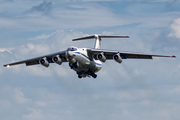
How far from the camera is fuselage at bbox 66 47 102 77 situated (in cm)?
4991

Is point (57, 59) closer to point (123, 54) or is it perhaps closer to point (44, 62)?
point (44, 62)

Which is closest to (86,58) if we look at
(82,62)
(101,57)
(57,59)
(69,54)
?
(82,62)

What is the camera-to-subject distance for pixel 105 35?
186 feet

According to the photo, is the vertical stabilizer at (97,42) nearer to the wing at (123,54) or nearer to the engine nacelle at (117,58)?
the wing at (123,54)

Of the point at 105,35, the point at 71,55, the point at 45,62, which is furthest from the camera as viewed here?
the point at 105,35

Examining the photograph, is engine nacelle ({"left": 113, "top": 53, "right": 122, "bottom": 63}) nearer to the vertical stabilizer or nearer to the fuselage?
the fuselage

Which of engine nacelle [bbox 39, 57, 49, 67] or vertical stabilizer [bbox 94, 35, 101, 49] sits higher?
vertical stabilizer [bbox 94, 35, 101, 49]

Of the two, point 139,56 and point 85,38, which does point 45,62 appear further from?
point 139,56

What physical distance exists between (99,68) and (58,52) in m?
6.47

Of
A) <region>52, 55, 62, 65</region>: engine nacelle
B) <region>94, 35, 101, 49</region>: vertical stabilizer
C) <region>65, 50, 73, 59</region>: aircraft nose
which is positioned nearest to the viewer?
<region>65, 50, 73, 59</region>: aircraft nose

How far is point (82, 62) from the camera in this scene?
5188 cm

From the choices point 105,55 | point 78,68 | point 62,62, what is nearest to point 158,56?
point 105,55

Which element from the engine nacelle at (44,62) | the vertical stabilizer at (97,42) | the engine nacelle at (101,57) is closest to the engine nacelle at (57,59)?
the engine nacelle at (44,62)

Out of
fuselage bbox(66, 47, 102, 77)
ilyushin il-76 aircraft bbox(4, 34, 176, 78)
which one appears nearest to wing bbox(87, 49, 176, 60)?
ilyushin il-76 aircraft bbox(4, 34, 176, 78)
